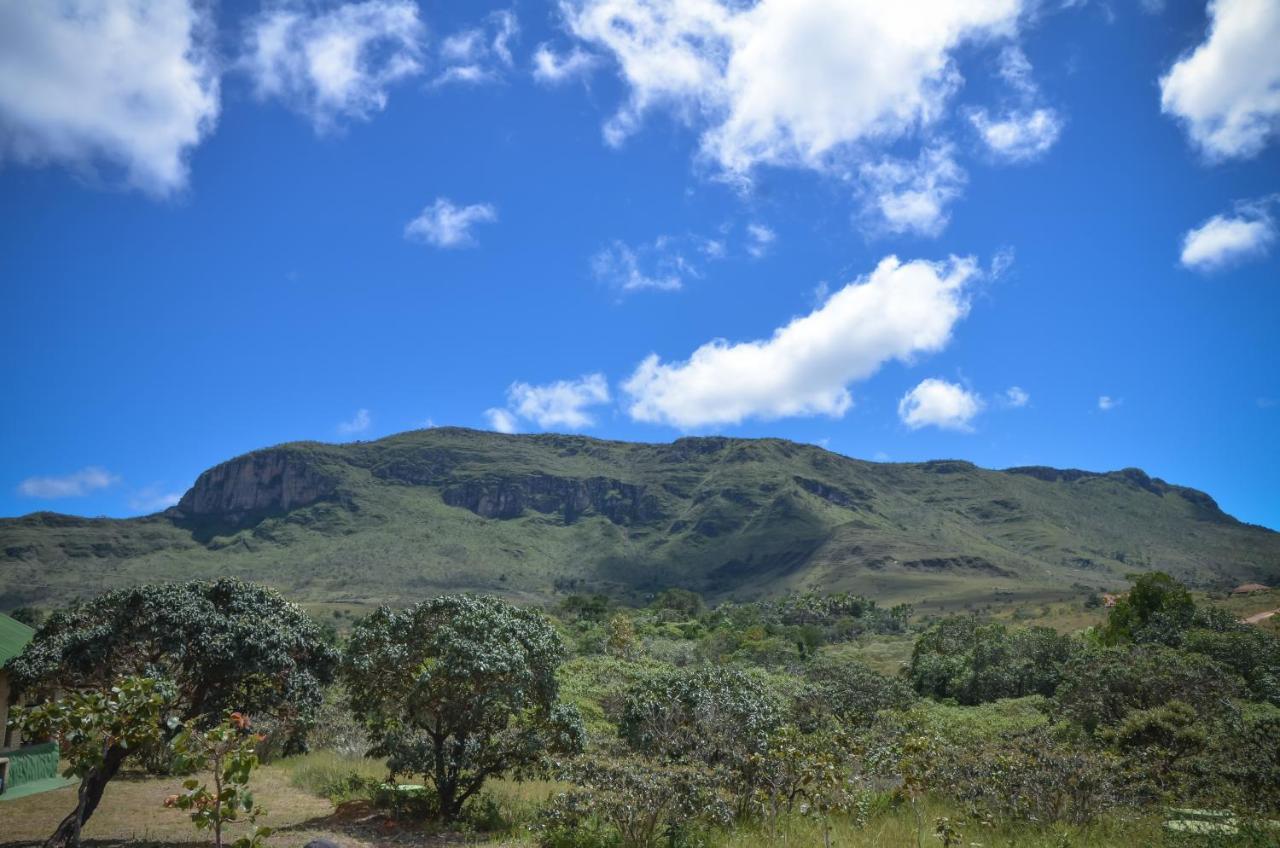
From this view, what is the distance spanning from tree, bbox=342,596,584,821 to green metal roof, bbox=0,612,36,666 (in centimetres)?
913

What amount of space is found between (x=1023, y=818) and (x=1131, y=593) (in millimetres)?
37000

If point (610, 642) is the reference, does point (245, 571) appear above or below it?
above

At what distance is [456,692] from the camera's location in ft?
45.4

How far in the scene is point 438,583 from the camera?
123125 mm

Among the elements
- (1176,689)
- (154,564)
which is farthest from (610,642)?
(154,564)

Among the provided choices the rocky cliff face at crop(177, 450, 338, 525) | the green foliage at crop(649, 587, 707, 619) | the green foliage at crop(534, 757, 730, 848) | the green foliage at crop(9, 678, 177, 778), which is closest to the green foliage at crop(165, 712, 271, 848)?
the green foliage at crop(9, 678, 177, 778)

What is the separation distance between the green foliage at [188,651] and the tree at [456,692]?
1468 millimetres

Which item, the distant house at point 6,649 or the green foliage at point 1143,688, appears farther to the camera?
the green foliage at point 1143,688

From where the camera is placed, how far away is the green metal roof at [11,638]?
17281mm

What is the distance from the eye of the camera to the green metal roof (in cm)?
1728

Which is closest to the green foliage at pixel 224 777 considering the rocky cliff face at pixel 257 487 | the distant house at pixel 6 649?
the distant house at pixel 6 649

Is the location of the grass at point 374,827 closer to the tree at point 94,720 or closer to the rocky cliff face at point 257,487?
the tree at point 94,720

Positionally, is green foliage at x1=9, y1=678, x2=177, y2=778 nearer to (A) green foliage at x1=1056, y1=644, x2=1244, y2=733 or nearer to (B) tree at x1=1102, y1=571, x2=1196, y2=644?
(A) green foliage at x1=1056, y1=644, x2=1244, y2=733

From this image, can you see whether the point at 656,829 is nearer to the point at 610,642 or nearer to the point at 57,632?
the point at 57,632
